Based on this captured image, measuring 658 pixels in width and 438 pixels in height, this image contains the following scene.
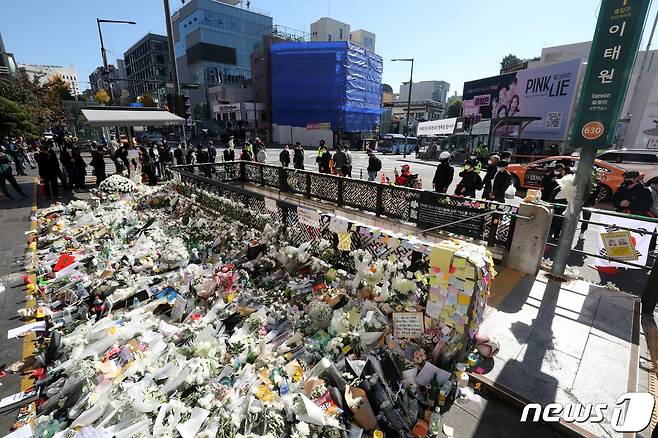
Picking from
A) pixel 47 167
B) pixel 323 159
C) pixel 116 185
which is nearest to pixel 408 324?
pixel 323 159

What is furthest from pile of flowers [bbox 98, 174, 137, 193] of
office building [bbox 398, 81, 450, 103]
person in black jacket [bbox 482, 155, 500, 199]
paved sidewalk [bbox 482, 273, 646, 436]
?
office building [bbox 398, 81, 450, 103]

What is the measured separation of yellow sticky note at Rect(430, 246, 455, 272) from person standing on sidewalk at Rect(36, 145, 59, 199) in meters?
14.1

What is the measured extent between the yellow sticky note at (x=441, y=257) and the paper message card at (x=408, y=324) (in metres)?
0.70

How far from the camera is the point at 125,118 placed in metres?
13.9

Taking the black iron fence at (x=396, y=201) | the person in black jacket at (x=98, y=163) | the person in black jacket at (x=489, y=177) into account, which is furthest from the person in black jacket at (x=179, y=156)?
the person in black jacket at (x=489, y=177)

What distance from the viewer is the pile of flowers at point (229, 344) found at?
297 cm

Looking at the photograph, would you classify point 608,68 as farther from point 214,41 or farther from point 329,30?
point 329,30

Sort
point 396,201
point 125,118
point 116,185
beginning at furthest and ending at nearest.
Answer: point 125,118 < point 116,185 < point 396,201

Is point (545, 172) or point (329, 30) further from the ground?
point (329, 30)

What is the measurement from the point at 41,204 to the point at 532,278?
15.4 meters

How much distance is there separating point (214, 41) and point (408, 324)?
283 ft

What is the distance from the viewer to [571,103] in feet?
90.7

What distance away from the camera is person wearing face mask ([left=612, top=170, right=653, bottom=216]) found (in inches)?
274

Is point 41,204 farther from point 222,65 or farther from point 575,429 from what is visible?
point 222,65
